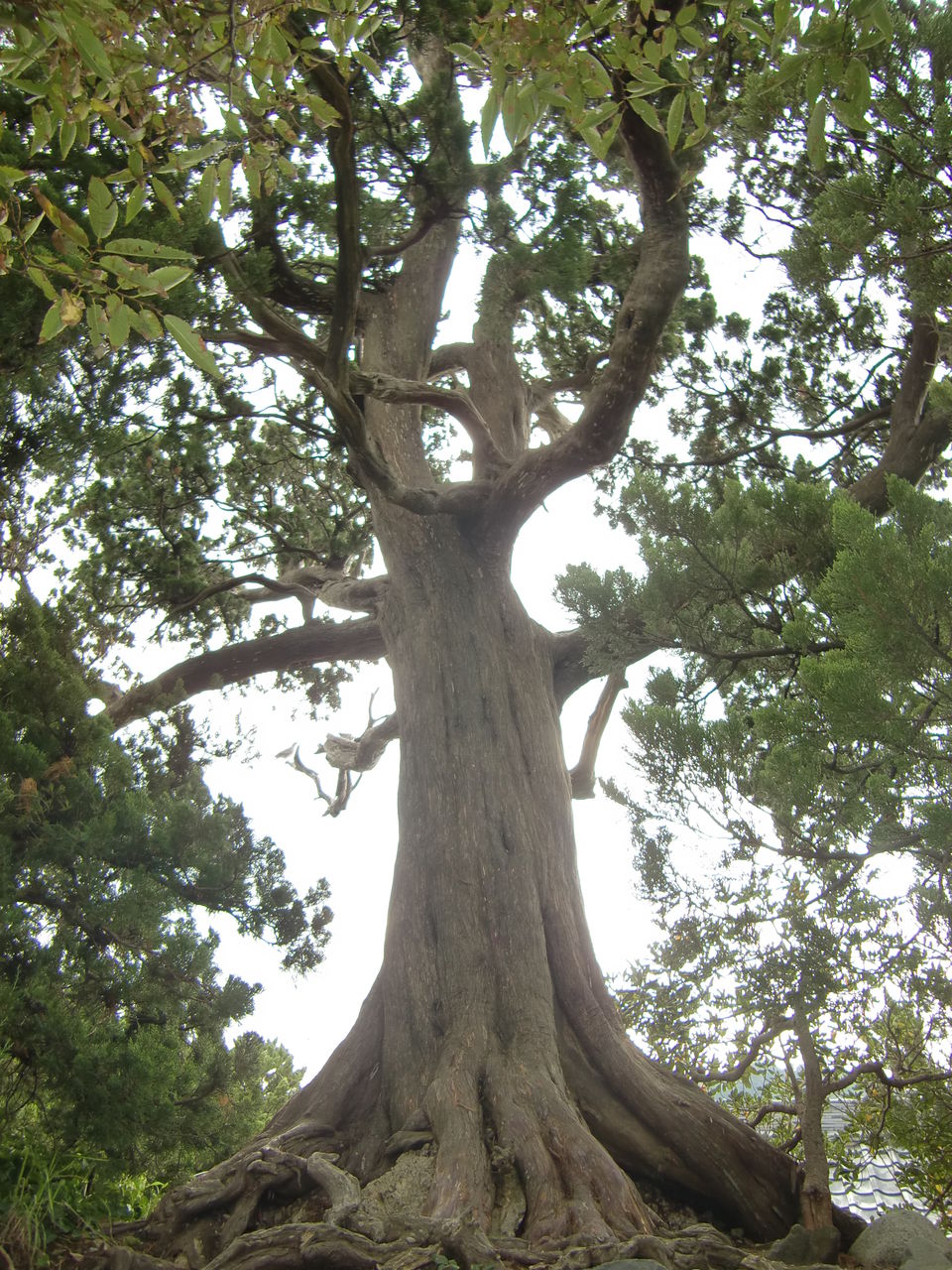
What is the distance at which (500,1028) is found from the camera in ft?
14.2

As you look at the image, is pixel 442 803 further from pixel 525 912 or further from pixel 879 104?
pixel 879 104

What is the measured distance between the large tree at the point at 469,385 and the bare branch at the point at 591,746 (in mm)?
38

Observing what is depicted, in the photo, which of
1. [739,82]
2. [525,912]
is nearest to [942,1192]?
[525,912]

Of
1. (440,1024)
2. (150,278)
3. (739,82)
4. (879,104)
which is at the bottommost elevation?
(440,1024)

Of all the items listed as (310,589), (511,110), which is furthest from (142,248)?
(310,589)

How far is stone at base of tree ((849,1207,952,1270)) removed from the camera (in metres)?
3.62

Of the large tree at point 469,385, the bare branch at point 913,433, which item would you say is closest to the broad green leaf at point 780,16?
the large tree at point 469,385

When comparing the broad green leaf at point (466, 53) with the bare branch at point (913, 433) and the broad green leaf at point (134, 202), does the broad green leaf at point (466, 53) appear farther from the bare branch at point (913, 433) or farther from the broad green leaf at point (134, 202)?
the bare branch at point (913, 433)

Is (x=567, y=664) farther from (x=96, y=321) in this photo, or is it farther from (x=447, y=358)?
(x=96, y=321)

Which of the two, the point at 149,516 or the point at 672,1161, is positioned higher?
the point at 149,516

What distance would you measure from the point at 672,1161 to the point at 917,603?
2.71m

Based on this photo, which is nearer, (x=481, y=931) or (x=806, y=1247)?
(x=806, y=1247)

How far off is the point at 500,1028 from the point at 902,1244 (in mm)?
1739

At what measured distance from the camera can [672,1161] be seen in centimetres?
422
